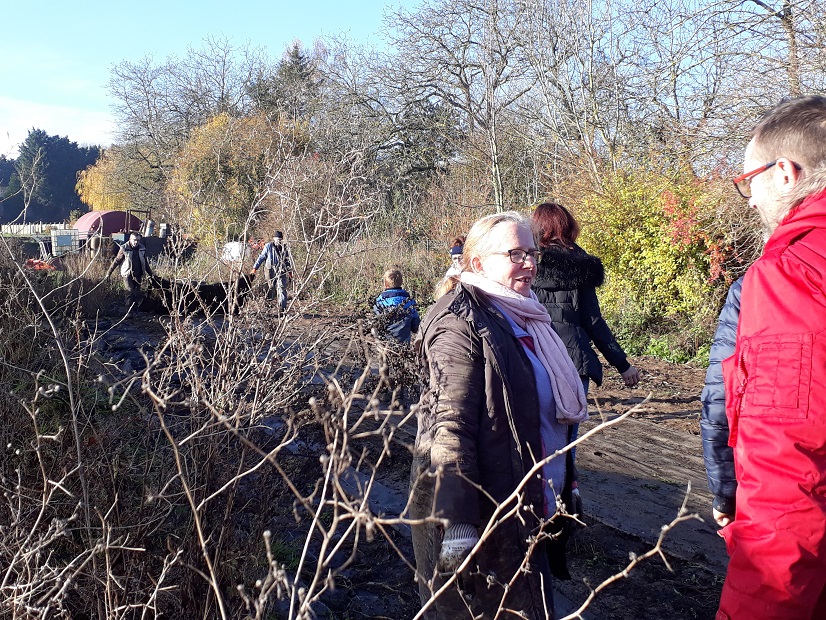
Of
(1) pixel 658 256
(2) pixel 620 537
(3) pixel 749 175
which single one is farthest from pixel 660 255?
(3) pixel 749 175

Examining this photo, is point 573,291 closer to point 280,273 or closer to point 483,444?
point 280,273

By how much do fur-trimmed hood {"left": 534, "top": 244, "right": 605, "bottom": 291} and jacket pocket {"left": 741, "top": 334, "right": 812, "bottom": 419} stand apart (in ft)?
10.4

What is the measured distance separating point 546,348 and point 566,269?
2.13 m

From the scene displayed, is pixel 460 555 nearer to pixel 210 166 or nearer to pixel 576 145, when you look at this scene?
pixel 576 145

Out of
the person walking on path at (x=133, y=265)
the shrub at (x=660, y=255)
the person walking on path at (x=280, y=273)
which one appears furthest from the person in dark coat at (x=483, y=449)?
the person walking on path at (x=133, y=265)

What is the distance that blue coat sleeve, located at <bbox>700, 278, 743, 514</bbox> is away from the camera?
2.60 metres

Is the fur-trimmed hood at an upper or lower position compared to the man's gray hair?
lower

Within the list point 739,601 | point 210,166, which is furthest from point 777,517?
point 210,166

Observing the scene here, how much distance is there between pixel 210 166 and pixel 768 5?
18.1 meters

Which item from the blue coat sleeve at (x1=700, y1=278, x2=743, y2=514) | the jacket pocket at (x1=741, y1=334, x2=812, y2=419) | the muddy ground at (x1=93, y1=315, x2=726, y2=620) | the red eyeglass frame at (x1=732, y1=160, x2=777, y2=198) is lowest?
the muddy ground at (x1=93, y1=315, x2=726, y2=620)

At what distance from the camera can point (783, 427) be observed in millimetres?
1433

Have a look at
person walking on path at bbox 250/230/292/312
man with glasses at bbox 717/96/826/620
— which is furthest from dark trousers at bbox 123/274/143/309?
man with glasses at bbox 717/96/826/620

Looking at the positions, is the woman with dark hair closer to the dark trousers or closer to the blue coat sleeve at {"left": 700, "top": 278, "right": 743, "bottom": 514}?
the blue coat sleeve at {"left": 700, "top": 278, "right": 743, "bottom": 514}

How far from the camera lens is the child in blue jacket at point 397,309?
20.4 feet
